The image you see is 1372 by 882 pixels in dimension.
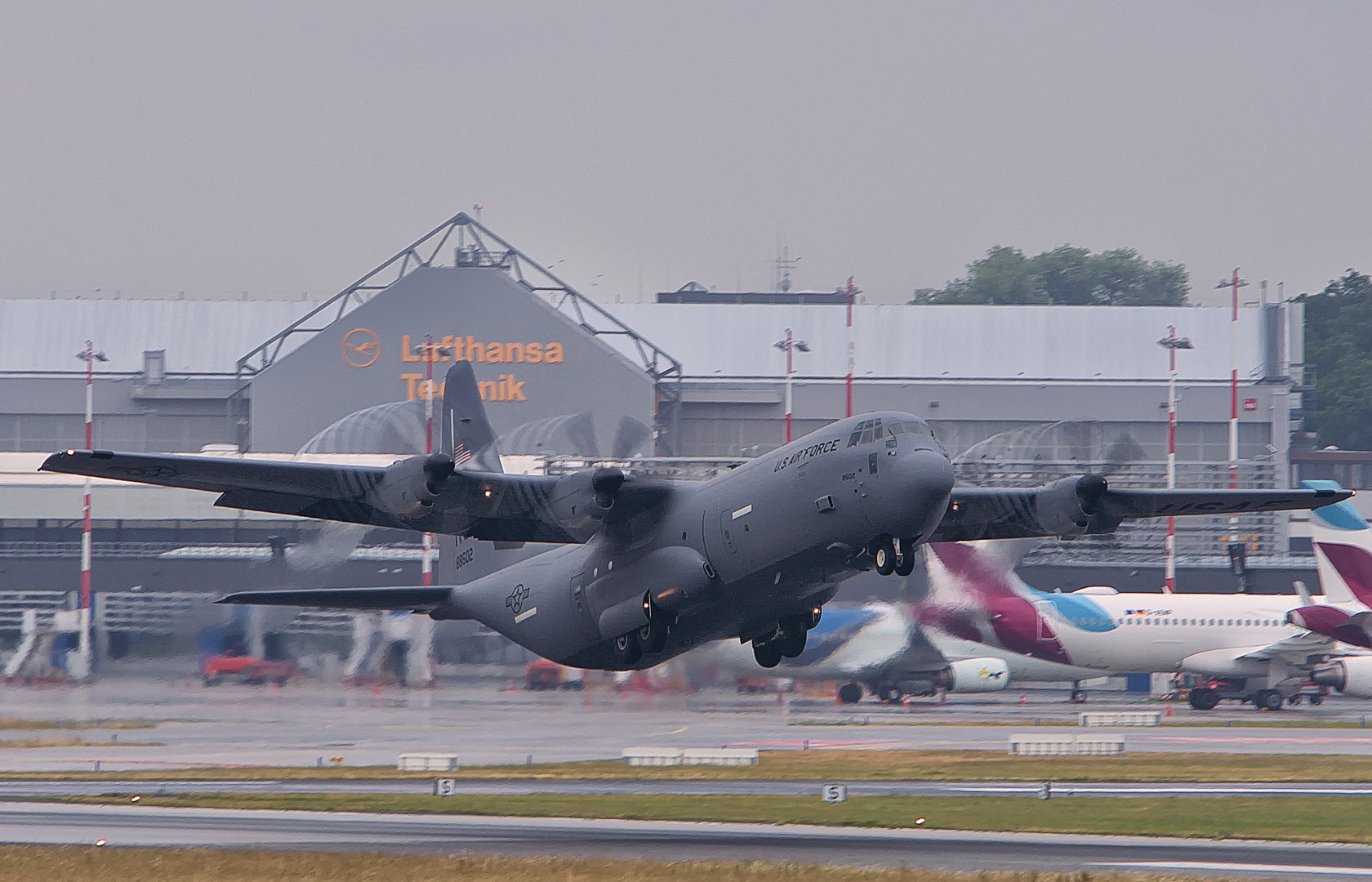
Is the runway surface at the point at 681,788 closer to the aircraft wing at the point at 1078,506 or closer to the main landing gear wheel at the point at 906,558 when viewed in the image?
the aircraft wing at the point at 1078,506

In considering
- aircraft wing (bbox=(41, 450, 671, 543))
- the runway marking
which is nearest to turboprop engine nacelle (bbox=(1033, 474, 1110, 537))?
the runway marking

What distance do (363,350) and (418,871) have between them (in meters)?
60.2

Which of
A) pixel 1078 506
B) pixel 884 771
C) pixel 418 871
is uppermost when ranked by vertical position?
pixel 1078 506

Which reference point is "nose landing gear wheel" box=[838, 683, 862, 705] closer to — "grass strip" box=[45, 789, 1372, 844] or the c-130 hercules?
"grass strip" box=[45, 789, 1372, 844]

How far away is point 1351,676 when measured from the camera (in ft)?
177

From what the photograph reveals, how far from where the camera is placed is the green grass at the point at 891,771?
38.1 metres

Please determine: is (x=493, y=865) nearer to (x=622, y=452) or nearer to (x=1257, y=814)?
(x=1257, y=814)

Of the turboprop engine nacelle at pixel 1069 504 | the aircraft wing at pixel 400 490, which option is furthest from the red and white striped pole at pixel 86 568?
the turboprop engine nacelle at pixel 1069 504

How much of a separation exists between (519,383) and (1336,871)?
61309 mm

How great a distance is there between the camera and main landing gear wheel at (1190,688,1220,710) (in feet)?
184

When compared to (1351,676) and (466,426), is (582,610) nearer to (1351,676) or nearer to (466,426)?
(466,426)

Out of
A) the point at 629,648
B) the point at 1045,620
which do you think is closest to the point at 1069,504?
the point at 629,648

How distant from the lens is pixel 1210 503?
32.1 metres

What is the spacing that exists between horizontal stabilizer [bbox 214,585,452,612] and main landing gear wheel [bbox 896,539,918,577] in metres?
11.4
